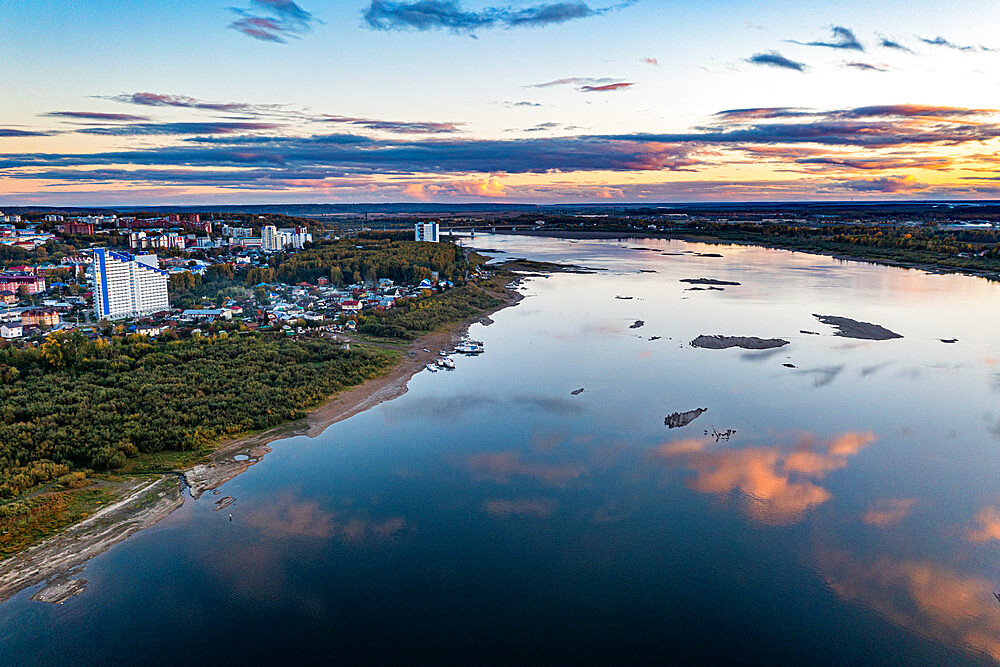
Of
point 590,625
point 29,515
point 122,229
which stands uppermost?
point 122,229

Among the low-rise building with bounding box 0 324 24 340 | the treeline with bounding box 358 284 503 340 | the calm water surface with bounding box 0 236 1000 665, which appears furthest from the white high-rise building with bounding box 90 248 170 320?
the calm water surface with bounding box 0 236 1000 665

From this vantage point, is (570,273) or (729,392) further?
(570,273)

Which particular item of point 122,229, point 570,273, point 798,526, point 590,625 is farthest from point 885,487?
point 122,229

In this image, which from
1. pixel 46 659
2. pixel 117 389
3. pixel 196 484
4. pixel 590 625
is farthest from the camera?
pixel 117 389

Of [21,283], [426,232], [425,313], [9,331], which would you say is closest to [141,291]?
[9,331]

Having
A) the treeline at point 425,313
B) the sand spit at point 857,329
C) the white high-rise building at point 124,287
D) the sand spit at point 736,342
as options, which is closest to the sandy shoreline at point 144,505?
the treeline at point 425,313

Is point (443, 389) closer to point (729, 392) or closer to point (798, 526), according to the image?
point (729, 392)

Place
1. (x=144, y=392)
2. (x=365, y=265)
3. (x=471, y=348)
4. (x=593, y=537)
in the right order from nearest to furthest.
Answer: (x=593, y=537) < (x=144, y=392) < (x=471, y=348) < (x=365, y=265)

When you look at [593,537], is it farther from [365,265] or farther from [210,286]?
[365,265]
